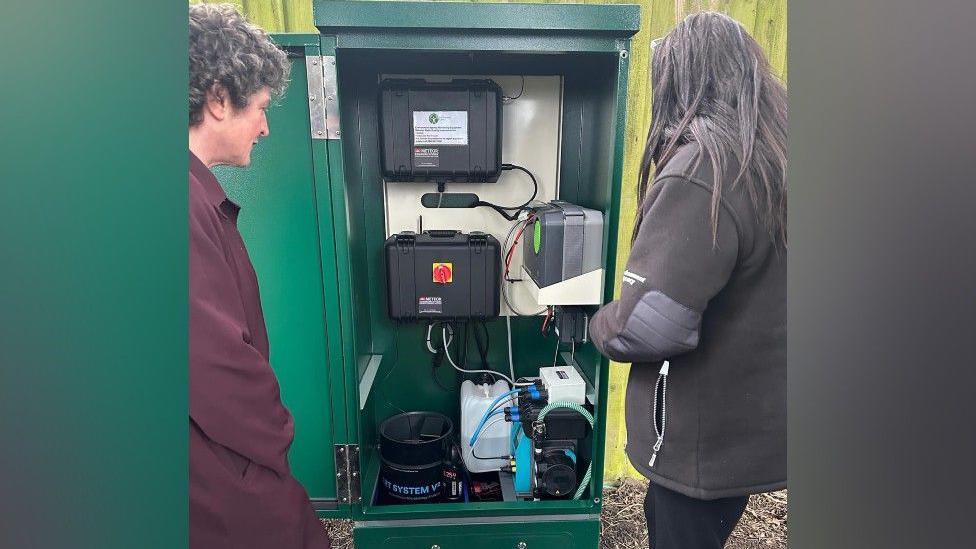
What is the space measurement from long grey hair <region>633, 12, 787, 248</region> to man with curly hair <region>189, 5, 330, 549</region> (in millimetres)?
595

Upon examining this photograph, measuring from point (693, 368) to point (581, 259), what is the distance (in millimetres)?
388

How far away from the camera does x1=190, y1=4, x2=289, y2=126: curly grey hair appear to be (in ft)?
2.28

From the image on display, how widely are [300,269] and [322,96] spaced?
0.39 m

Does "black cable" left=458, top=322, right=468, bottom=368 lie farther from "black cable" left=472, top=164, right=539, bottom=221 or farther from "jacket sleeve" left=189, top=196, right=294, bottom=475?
"jacket sleeve" left=189, top=196, right=294, bottom=475

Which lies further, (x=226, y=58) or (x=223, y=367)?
(x=226, y=58)

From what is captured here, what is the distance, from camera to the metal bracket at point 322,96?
1.04 m

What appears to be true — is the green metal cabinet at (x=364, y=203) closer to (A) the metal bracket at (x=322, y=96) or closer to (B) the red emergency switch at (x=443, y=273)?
(A) the metal bracket at (x=322, y=96)

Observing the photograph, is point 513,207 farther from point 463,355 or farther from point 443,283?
point 463,355

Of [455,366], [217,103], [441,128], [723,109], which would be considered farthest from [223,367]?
[455,366]

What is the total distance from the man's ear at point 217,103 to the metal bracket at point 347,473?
800 millimetres

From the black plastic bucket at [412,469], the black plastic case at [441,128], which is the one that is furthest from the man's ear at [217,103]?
the black plastic bucket at [412,469]

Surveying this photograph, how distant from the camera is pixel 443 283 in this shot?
4.32 ft

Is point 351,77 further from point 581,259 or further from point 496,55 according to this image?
point 581,259
